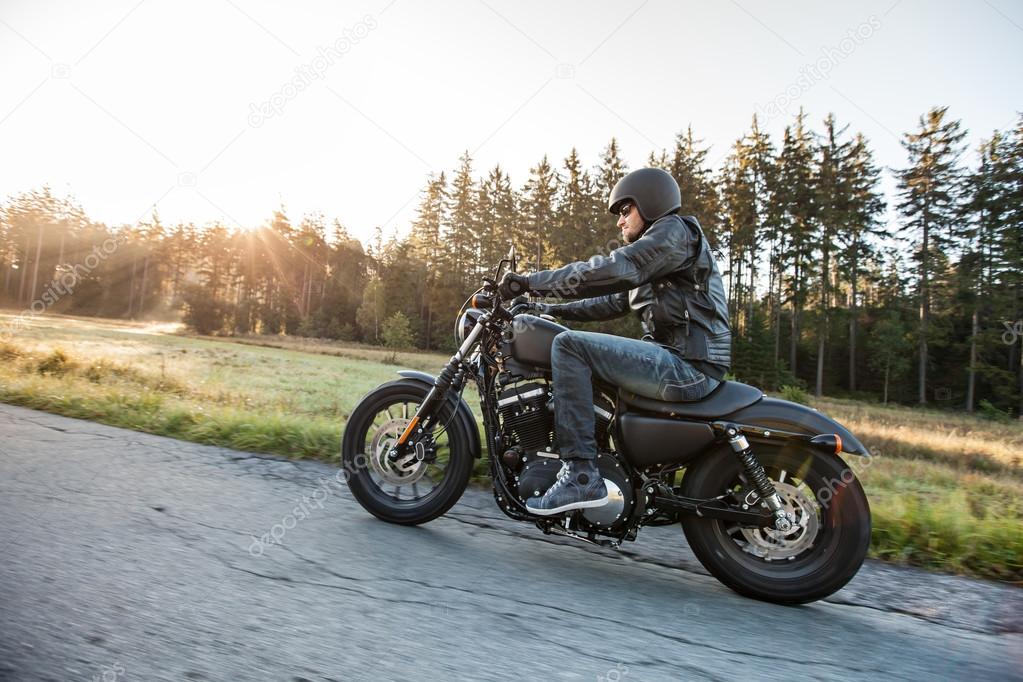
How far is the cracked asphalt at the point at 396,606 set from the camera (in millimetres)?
1846

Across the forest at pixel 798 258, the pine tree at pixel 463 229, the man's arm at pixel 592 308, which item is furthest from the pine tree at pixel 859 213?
the man's arm at pixel 592 308

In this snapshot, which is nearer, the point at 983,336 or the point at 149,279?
the point at 983,336

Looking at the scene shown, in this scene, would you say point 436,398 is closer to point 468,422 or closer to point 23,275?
point 468,422

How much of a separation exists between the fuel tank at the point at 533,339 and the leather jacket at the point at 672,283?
185mm

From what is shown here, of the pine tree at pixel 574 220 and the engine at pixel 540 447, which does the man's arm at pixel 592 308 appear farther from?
the pine tree at pixel 574 220

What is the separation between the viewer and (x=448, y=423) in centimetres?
342

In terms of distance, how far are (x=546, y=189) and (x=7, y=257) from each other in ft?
129

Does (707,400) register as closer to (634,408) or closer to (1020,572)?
(634,408)

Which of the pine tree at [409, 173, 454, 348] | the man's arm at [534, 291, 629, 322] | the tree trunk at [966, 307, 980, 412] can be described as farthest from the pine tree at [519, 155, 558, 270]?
the man's arm at [534, 291, 629, 322]

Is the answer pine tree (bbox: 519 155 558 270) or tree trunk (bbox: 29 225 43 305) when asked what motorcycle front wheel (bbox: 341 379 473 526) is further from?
tree trunk (bbox: 29 225 43 305)

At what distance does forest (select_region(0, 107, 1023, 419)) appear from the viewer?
3538cm

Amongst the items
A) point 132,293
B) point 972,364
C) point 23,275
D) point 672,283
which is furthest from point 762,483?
point 132,293

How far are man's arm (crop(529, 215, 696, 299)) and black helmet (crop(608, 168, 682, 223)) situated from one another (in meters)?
0.16

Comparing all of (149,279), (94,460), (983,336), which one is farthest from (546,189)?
(149,279)
